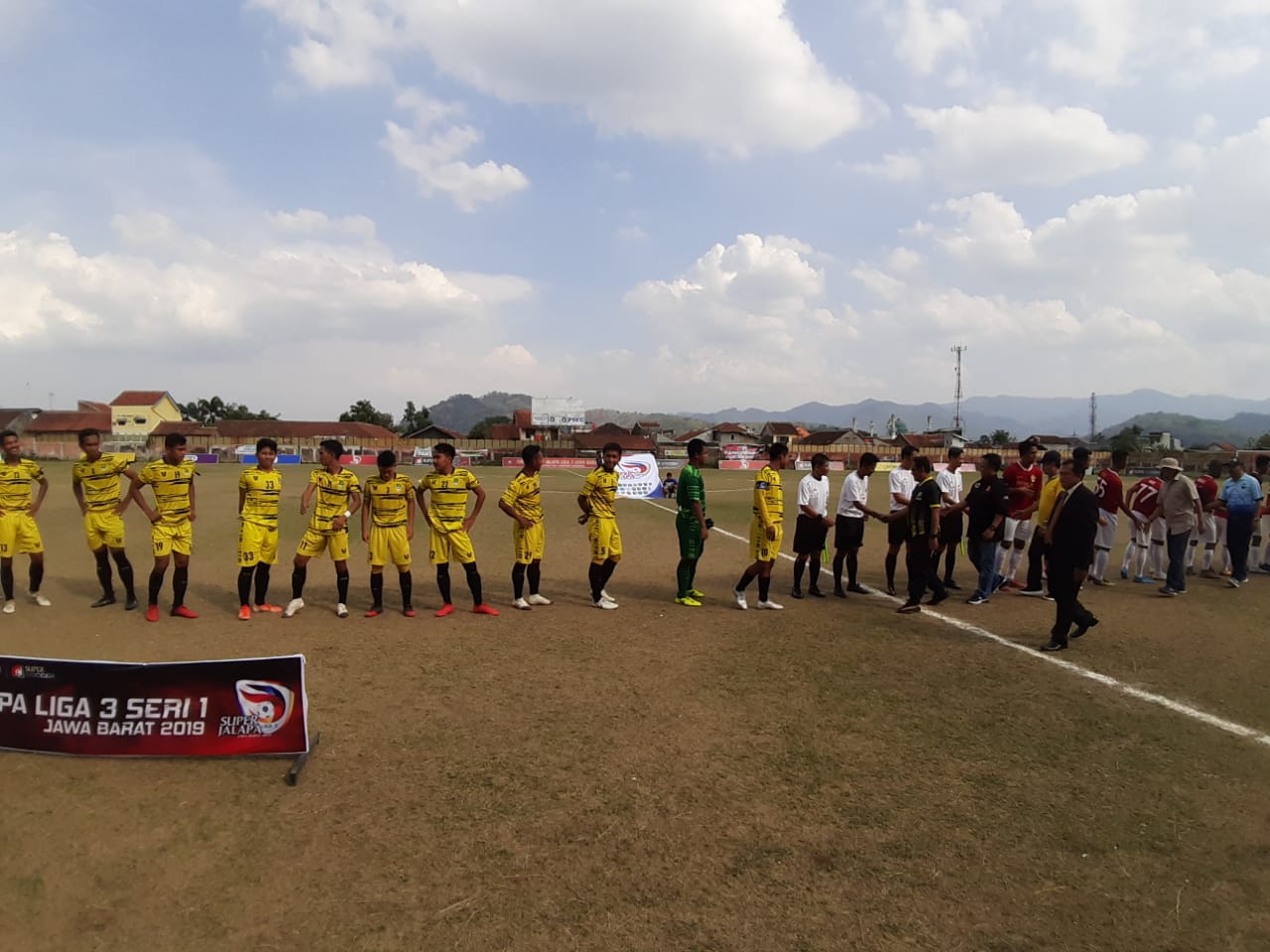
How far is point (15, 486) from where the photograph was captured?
752 cm

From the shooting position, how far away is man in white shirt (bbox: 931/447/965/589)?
28.6 feet

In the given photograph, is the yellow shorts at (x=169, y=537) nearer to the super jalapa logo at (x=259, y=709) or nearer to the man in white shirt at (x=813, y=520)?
the super jalapa logo at (x=259, y=709)

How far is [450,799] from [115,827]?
1.63 metres

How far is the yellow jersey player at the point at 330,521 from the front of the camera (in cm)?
747

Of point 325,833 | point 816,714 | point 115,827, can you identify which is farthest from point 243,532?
point 816,714

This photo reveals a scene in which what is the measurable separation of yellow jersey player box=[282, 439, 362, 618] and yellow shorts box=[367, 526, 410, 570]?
1.13 ft

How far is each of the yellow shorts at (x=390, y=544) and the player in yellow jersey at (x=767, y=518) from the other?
150 inches

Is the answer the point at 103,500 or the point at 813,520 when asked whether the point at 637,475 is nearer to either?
the point at 813,520

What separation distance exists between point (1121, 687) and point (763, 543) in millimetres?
3438

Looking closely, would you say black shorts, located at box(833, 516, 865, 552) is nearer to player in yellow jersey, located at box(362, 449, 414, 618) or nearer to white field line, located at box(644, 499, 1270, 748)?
white field line, located at box(644, 499, 1270, 748)

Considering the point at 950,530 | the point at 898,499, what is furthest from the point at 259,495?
the point at 950,530

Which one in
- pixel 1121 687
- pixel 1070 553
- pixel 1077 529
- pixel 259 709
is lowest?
pixel 1121 687

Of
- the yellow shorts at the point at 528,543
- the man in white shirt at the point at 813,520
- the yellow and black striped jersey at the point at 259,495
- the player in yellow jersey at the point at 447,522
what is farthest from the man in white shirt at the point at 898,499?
the yellow and black striped jersey at the point at 259,495

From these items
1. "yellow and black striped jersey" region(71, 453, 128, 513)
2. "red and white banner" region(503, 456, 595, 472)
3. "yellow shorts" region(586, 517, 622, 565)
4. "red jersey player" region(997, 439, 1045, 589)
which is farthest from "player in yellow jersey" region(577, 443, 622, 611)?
"red and white banner" region(503, 456, 595, 472)
